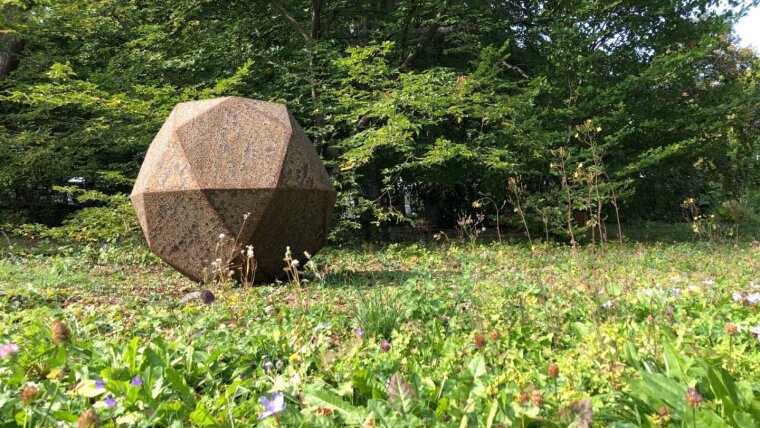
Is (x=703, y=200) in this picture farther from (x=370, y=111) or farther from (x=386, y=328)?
(x=386, y=328)

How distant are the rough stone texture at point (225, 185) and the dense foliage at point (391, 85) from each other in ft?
13.0

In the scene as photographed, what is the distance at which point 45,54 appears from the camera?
1149 centimetres

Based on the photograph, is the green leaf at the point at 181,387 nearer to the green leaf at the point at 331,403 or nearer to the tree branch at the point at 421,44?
the green leaf at the point at 331,403

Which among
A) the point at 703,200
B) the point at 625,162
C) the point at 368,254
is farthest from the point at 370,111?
the point at 703,200

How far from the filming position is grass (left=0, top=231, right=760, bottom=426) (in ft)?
5.75

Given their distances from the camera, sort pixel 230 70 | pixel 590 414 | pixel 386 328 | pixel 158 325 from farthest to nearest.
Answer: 1. pixel 230 70
2. pixel 158 325
3. pixel 386 328
4. pixel 590 414

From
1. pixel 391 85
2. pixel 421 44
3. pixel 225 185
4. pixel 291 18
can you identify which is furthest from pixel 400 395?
pixel 421 44

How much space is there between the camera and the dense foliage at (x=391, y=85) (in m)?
9.73

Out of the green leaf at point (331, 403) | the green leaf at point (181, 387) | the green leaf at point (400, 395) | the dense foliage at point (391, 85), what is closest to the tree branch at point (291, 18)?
the dense foliage at point (391, 85)

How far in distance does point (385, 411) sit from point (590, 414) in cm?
63

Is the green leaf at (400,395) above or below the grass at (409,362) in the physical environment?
above

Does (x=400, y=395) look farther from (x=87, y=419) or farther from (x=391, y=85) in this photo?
(x=391, y=85)

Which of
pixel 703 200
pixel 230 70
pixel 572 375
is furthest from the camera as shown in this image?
pixel 703 200

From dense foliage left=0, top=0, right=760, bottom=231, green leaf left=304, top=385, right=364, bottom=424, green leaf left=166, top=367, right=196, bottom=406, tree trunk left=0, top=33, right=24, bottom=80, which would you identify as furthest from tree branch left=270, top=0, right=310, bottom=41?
green leaf left=304, top=385, right=364, bottom=424
